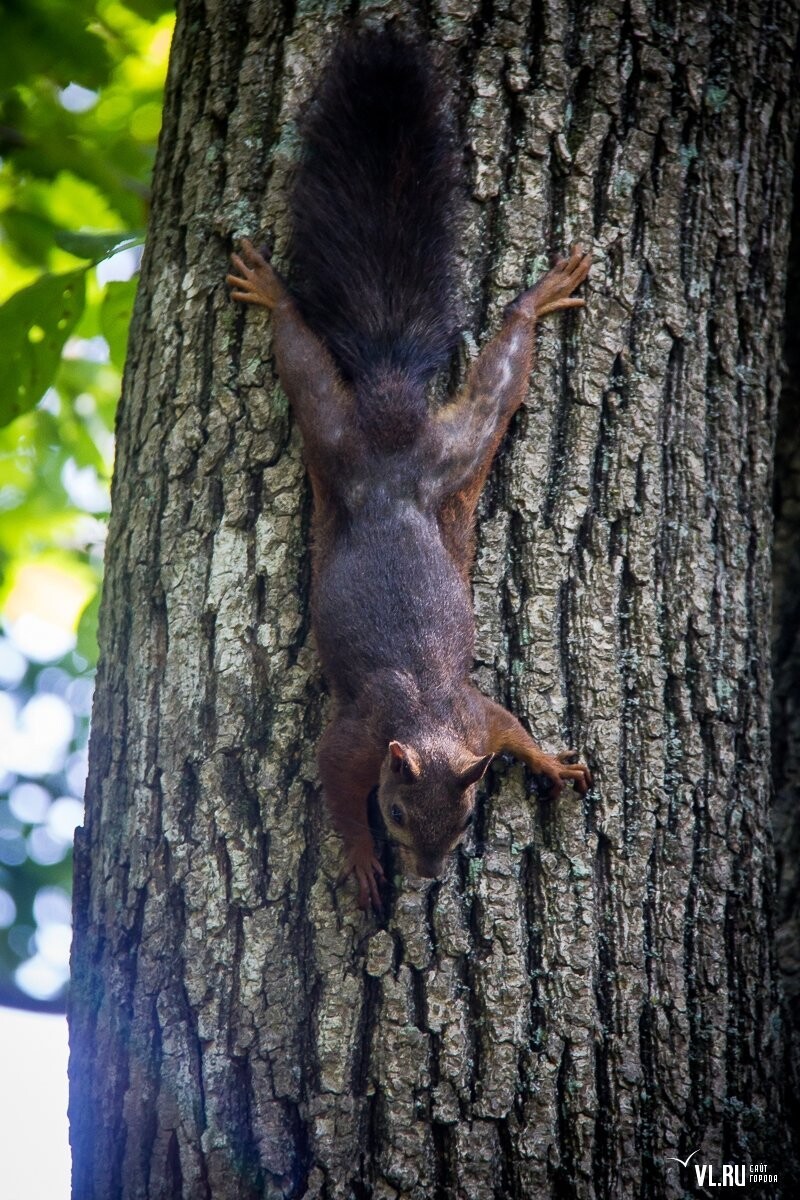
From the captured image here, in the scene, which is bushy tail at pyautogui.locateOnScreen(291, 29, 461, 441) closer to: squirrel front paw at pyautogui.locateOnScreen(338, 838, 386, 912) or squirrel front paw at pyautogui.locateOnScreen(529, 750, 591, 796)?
squirrel front paw at pyautogui.locateOnScreen(529, 750, 591, 796)

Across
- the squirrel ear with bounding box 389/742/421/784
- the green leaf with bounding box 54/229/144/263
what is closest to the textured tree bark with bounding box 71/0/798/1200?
the squirrel ear with bounding box 389/742/421/784

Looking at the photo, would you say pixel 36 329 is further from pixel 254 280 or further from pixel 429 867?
pixel 429 867

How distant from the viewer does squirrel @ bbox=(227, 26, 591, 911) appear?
248 cm

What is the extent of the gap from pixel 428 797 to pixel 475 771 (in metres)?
0.18

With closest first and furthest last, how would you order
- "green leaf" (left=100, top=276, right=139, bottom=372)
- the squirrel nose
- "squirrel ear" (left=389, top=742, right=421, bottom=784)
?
1. the squirrel nose
2. "squirrel ear" (left=389, top=742, right=421, bottom=784)
3. "green leaf" (left=100, top=276, right=139, bottom=372)

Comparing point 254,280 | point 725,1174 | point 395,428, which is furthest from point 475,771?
point 254,280

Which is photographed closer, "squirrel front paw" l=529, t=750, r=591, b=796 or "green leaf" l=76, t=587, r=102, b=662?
"squirrel front paw" l=529, t=750, r=591, b=796

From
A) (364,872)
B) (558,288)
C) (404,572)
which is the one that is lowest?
(364,872)

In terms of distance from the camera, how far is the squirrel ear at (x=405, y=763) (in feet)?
8.34

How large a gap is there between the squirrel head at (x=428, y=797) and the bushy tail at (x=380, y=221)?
2.84 ft

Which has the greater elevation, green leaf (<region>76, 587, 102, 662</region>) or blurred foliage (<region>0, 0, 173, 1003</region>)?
blurred foliage (<region>0, 0, 173, 1003</region>)

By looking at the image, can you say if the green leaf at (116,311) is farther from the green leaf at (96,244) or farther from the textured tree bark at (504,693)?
the textured tree bark at (504,693)

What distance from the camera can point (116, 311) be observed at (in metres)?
3.41

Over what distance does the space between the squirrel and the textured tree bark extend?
0.07 metres
